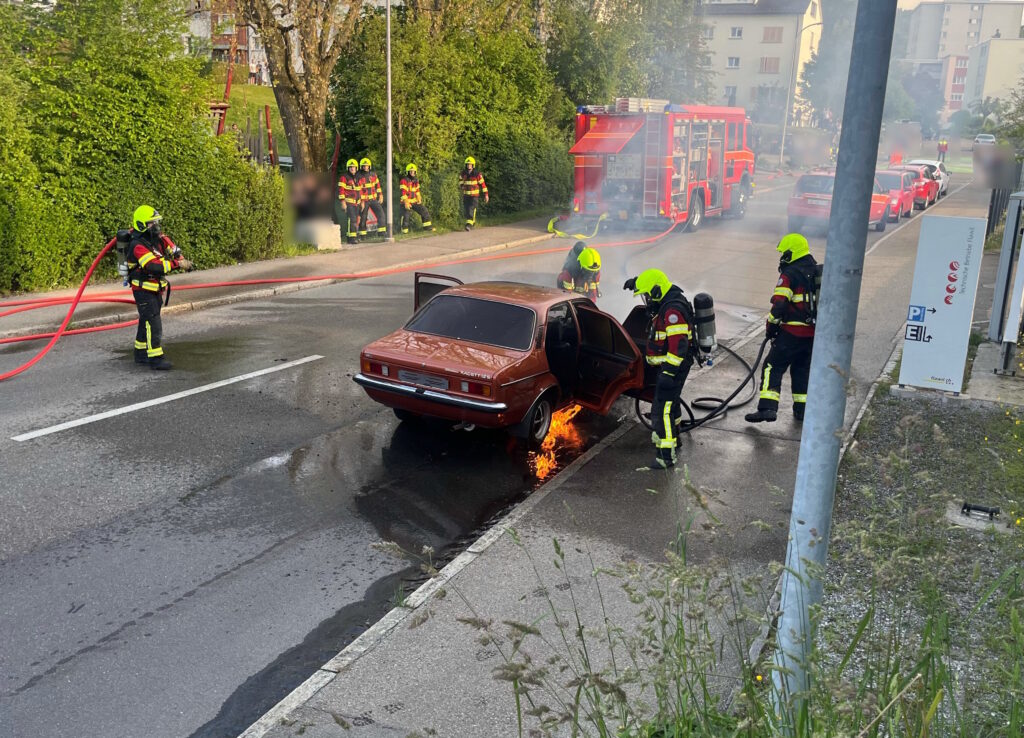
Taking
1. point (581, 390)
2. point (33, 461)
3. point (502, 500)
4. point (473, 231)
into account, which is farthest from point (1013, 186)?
point (33, 461)

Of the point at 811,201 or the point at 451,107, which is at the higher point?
the point at 451,107

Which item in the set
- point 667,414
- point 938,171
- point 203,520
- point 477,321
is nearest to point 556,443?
point 667,414

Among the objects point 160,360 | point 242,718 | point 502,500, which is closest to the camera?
point 242,718

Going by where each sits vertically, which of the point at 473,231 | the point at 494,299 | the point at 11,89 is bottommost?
the point at 473,231

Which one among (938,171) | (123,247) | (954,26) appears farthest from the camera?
(938,171)

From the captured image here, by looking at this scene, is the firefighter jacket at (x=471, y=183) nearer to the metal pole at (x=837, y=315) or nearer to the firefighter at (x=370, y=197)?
the firefighter at (x=370, y=197)

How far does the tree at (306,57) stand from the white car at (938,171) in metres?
23.0

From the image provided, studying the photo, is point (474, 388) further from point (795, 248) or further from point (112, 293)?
point (112, 293)

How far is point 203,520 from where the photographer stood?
6.77 metres

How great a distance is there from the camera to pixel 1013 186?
24297 mm

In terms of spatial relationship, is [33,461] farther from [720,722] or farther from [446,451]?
[720,722]

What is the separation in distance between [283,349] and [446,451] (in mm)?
4029

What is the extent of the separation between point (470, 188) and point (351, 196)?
3824mm

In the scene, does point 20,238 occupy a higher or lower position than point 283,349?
higher
